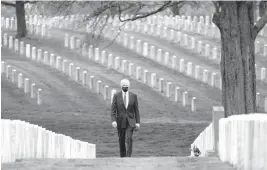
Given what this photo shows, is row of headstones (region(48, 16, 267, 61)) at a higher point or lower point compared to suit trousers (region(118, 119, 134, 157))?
lower

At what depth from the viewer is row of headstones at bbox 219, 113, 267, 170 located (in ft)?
39.2

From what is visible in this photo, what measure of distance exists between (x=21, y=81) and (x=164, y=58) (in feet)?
25.7

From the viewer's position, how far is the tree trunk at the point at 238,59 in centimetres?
2455

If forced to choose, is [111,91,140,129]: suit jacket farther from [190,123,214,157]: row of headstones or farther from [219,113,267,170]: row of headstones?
[219,113,267,170]: row of headstones

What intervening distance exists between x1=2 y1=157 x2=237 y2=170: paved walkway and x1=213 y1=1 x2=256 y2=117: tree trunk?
34.8ft

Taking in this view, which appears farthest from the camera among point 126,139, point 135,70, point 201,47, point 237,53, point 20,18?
point 20,18

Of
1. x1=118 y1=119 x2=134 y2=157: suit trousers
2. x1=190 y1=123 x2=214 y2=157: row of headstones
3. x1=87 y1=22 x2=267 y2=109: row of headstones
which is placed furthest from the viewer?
x1=87 y1=22 x2=267 y2=109: row of headstones

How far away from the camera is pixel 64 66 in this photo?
46062 millimetres

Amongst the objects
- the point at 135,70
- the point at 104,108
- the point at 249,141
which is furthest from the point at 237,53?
the point at 135,70

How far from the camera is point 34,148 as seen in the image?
15.0m

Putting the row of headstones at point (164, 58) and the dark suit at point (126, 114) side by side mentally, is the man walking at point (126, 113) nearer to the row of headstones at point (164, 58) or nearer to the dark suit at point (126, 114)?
the dark suit at point (126, 114)

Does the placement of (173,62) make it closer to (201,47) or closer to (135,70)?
(135,70)

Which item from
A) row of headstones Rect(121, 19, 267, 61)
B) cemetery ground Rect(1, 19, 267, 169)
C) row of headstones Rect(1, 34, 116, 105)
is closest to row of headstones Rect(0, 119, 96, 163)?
cemetery ground Rect(1, 19, 267, 169)

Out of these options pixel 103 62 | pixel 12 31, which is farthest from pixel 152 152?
pixel 12 31
